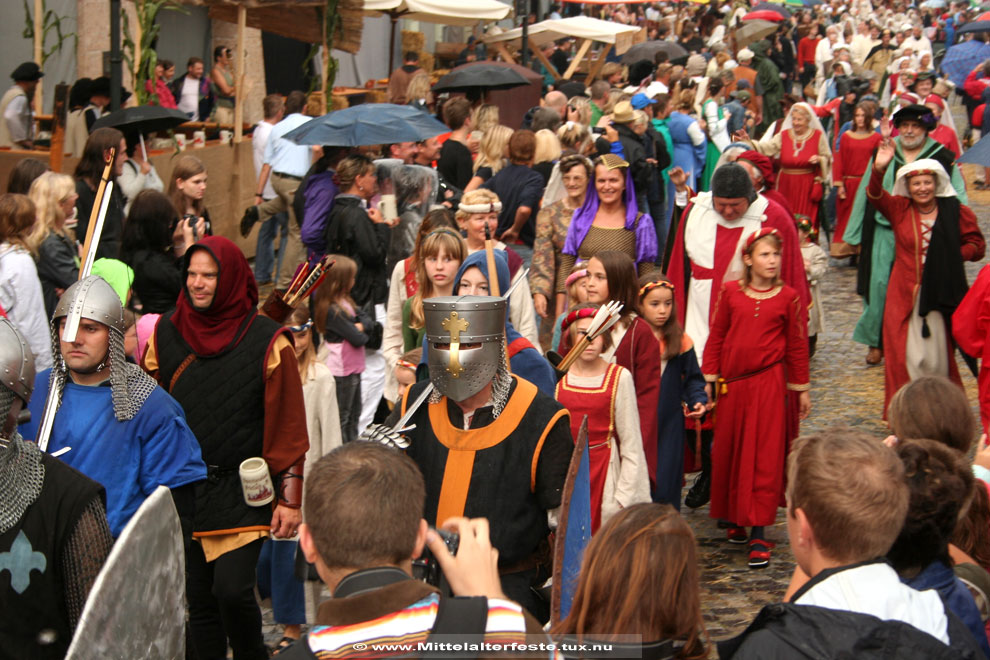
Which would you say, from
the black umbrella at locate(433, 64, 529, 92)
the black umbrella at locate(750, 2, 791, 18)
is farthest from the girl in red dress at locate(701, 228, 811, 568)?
the black umbrella at locate(750, 2, 791, 18)

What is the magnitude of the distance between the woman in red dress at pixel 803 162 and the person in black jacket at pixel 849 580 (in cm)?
986

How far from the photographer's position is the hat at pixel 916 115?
909 cm

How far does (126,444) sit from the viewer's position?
414cm

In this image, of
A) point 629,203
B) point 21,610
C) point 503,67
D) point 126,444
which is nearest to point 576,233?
point 629,203

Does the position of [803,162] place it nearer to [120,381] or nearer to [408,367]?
[408,367]

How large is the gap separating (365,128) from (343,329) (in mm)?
2820

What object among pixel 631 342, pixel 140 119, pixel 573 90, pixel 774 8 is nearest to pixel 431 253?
pixel 631 342

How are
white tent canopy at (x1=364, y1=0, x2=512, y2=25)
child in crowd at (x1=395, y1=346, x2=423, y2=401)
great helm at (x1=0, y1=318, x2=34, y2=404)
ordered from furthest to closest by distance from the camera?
white tent canopy at (x1=364, y1=0, x2=512, y2=25)
child in crowd at (x1=395, y1=346, x2=423, y2=401)
great helm at (x1=0, y1=318, x2=34, y2=404)

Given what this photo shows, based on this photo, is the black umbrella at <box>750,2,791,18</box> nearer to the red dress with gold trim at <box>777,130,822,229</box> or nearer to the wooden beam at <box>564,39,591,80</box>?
the wooden beam at <box>564,39,591,80</box>

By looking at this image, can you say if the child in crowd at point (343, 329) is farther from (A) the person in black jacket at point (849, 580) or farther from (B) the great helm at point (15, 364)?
(A) the person in black jacket at point (849, 580)

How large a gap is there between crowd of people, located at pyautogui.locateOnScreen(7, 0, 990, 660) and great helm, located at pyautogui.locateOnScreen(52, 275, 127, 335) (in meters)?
0.02

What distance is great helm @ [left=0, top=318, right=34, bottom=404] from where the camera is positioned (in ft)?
11.0

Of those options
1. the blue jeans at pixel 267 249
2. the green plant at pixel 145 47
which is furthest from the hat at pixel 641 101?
the green plant at pixel 145 47

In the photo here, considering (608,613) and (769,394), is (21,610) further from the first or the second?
(769,394)
